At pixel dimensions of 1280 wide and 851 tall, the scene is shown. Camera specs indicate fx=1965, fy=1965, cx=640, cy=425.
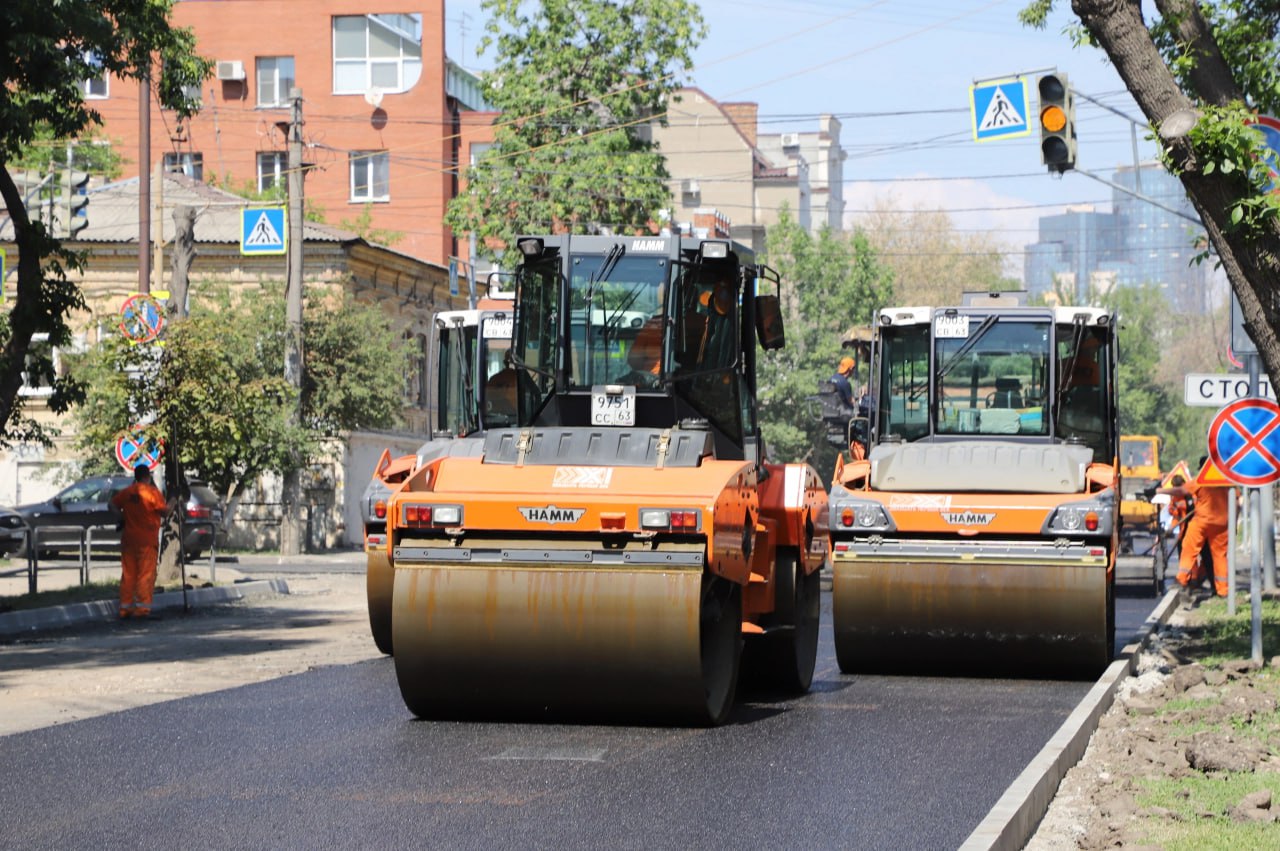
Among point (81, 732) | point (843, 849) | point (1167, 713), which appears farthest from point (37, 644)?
point (843, 849)

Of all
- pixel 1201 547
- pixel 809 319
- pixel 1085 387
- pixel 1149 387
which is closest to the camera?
pixel 1085 387

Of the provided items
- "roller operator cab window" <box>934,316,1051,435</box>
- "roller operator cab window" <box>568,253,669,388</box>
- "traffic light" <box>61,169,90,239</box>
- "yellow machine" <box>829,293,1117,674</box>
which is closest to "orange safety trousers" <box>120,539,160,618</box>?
"traffic light" <box>61,169,90,239</box>

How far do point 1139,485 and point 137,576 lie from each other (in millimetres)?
35297

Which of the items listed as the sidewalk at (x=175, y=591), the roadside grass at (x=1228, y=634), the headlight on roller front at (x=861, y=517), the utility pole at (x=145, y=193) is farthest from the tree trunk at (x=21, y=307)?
the utility pole at (x=145, y=193)

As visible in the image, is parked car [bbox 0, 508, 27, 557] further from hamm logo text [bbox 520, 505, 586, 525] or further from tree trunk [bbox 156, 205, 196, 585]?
hamm logo text [bbox 520, 505, 586, 525]

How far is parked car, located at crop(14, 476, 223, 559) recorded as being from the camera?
108ft

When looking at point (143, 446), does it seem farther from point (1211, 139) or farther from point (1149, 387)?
point (1149, 387)

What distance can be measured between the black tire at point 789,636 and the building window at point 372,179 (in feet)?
179

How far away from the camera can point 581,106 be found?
47.2 meters

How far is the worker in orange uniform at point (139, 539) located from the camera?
2102cm

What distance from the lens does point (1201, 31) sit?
14773 mm

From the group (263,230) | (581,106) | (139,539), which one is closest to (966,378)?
(139,539)

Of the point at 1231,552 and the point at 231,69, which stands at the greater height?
the point at 231,69

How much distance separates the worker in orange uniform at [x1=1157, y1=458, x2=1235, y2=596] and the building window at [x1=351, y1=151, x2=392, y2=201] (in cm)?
4512
